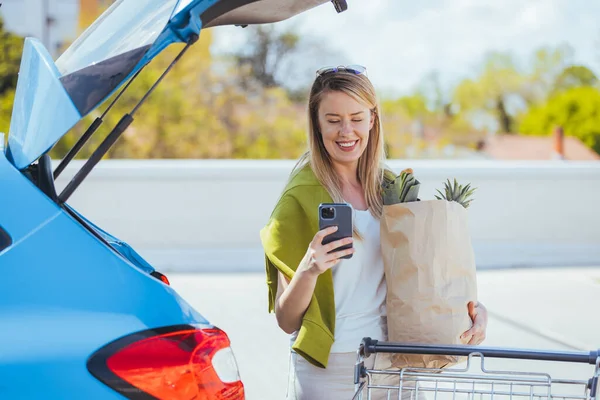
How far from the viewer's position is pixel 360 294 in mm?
2535

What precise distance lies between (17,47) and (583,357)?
37000 mm

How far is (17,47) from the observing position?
36.2 m

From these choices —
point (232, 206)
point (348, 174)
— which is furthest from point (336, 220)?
point (232, 206)

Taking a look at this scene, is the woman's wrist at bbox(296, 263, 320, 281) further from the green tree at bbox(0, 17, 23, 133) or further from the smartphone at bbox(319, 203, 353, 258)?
the green tree at bbox(0, 17, 23, 133)

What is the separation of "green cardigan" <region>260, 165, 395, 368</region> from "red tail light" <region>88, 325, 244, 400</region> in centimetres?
55

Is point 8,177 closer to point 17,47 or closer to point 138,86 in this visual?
point 138,86

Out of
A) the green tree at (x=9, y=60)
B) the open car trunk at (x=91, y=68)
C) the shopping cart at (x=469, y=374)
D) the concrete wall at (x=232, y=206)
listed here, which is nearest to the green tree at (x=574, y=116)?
the green tree at (x=9, y=60)

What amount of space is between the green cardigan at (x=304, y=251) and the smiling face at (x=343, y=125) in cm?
15

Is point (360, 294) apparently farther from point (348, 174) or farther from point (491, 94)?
point (491, 94)

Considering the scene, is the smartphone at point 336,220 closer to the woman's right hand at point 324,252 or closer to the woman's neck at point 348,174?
the woman's right hand at point 324,252

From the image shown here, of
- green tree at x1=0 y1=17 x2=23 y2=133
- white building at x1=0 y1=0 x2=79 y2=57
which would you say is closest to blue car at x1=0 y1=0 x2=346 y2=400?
green tree at x1=0 y1=17 x2=23 y2=133

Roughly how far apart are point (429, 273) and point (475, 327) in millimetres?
251

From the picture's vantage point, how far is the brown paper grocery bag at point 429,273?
2324mm

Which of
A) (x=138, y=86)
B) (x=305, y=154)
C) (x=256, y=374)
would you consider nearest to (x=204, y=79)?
(x=138, y=86)
